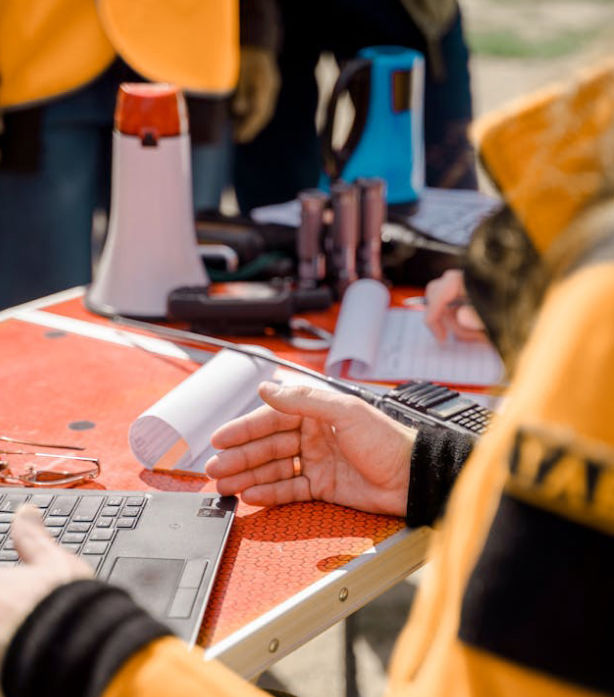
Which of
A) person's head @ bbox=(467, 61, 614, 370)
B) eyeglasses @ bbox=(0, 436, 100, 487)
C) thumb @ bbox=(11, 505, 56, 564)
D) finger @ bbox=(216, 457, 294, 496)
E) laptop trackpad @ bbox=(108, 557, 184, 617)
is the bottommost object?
laptop trackpad @ bbox=(108, 557, 184, 617)

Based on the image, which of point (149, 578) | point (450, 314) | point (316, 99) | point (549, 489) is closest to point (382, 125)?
point (450, 314)

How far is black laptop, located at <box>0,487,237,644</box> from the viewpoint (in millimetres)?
721

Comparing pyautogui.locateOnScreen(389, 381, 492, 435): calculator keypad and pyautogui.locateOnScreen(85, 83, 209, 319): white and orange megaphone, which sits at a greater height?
pyautogui.locateOnScreen(85, 83, 209, 319): white and orange megaphone

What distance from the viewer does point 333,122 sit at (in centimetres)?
160

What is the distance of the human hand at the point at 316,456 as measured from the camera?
880mm

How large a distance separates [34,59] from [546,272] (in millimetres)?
1437

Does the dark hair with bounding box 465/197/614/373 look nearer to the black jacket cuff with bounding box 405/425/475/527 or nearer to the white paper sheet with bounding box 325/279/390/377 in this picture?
the black jacket cuff with bounding box 405/425/475/527

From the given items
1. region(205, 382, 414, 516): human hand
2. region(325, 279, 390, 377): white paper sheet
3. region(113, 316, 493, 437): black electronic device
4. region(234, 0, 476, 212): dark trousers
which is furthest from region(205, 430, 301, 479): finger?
region(234, 0, 476, 212): dark trousers

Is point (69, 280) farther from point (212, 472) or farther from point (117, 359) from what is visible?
point (212, 472)

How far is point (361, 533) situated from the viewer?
847 mm

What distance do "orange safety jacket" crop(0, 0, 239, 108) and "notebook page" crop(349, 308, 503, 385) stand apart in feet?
2.05

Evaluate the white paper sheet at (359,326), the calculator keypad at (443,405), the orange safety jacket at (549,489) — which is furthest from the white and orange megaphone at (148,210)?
the orange safety jacket at (549,489)

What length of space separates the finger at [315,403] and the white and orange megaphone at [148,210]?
460mm

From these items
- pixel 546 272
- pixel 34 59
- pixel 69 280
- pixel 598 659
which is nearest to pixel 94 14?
pixel 34 59
